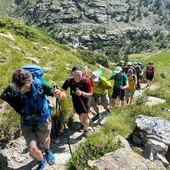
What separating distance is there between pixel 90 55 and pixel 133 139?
1952 centimetres

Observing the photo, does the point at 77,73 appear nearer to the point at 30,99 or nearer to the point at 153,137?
→ the point at 30,99

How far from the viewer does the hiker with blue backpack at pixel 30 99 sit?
564 centimetres

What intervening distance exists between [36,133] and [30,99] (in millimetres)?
1109

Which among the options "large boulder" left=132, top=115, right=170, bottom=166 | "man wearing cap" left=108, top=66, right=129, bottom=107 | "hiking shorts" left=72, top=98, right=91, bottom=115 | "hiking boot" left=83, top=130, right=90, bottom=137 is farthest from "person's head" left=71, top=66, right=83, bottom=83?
"man wearing cap" left=108, top=66, right=129, bottom=107

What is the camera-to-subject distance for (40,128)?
670cm

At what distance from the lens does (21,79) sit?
5512 millimetres

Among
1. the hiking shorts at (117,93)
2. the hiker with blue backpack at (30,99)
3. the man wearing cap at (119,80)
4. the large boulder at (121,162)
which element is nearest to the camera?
the hiker with blue backpack at (30,99)

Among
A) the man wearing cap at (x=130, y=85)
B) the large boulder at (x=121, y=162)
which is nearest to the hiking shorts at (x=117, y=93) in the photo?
the man wearing cap at (x=130, y=85)

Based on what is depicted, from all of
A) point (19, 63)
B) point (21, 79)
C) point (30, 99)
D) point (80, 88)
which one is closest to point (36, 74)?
point (30, 99)

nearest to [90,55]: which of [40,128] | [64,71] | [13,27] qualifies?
[13,27]

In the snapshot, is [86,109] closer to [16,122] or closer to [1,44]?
[16,122]

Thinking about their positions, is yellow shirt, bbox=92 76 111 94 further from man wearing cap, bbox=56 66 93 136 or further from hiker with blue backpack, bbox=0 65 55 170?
hiker with blue backpack, bbox=0 65 55 170

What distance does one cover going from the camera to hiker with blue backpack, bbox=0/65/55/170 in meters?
5.64

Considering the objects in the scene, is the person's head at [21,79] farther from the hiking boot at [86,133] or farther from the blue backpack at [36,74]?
the hiking boot at [86,133]
